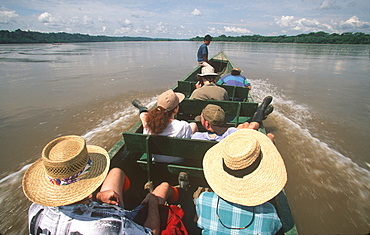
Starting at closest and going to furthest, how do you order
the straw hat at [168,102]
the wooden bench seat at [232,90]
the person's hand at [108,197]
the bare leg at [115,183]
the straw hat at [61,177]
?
the straw hat at [61,177]
the person's hand at [108,197]
the bare leg at [115,183]
the straw hat at [168,102]
the wooden bench seat at [232,90]

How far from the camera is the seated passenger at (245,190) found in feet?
4.82

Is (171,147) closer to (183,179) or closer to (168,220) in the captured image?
(183,179)

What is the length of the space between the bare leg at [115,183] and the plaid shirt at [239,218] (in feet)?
3.43

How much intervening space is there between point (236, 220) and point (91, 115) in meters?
7.24

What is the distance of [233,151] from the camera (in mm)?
1517

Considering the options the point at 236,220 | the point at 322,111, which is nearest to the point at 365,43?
the point at 322,111

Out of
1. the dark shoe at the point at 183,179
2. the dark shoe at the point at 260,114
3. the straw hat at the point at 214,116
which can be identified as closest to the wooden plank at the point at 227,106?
the dark shoe at the point at 260,114

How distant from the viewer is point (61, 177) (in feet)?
4.36

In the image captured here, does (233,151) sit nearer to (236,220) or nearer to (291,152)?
(236,220)

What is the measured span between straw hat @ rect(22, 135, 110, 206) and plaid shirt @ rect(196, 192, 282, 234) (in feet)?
3.43

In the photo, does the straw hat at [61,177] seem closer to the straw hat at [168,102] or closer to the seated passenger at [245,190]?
the seated passenger at [245,190]

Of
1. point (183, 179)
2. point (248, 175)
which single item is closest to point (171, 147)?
point (183, 179)

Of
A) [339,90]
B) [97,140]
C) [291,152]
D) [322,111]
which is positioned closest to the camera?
[291,152]

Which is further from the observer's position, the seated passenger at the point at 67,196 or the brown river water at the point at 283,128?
the brown river water at the point at 283,128
